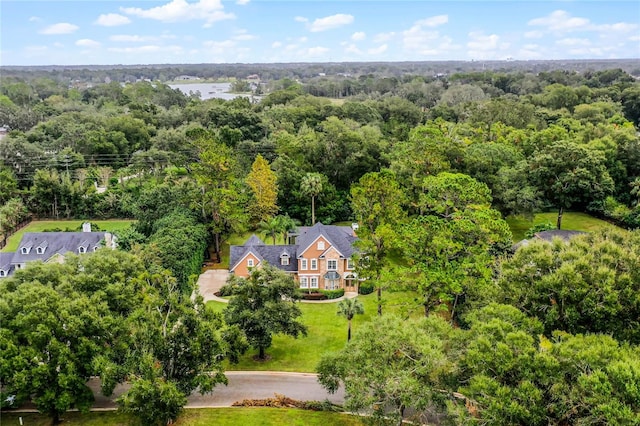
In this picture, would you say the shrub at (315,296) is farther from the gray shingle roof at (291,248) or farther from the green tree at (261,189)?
the green tree at (261,189)

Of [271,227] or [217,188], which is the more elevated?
[217,188]

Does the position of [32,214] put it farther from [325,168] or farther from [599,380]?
[599,380]

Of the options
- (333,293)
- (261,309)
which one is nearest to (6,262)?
(261,309)

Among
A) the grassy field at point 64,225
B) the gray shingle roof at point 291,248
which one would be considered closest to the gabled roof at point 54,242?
the grassy field at point 64,225

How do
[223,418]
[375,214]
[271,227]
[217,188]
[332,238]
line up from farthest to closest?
[217,188] < [271,227] < [332,238] < [375,214] < [223,418]

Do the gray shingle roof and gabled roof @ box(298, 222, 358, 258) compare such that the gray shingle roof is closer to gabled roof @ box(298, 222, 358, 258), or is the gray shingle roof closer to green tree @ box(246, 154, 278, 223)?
gabled roof @ box(298, 222, 358, 258)

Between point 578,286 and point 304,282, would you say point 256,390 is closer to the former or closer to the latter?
point 304,282

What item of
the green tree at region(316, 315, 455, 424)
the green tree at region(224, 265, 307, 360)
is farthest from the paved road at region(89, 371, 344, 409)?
the green tree at region(316, 315, 455, 424)
